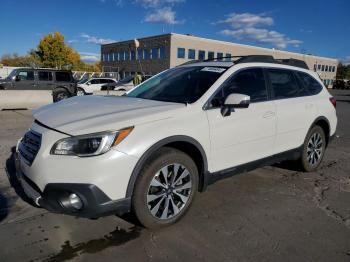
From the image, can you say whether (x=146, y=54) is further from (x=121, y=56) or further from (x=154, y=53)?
(x=121, y=56)

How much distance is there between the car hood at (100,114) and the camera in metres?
2.88

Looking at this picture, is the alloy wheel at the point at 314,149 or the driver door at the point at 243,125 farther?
the alloy wheel at the point at 314,149

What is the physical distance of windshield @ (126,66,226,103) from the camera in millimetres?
3730

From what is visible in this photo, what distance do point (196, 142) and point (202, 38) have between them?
5093 centimetres

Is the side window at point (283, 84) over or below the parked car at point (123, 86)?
over

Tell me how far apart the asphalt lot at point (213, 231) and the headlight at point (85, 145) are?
0.87m

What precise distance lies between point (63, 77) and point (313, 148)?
14281mm

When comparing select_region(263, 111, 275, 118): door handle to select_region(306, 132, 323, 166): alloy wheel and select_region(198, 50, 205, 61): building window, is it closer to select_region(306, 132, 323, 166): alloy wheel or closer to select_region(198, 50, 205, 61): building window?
select_region(306, 132, 323, 166): alloy wheel

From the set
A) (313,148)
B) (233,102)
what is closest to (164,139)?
(233,102)

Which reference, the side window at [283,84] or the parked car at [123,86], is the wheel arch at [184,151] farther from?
the parked car at [123,86]

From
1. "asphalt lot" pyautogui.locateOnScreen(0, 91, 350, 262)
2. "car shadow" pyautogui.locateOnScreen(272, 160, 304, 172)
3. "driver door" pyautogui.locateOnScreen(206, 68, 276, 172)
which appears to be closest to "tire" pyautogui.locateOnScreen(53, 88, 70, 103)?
"asphalt lot" pyautogui.locateOnScreen(0, 91, 350, 262)

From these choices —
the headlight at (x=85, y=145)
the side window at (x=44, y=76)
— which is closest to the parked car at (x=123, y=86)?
the side window at (x=44, y=76)

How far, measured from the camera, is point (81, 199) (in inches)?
109

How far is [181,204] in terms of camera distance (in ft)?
11.3
